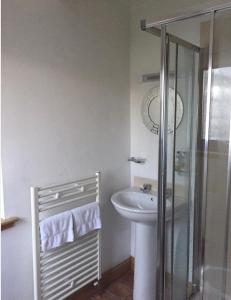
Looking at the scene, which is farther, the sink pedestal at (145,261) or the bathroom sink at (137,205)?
the sink pedestal at (145,261)

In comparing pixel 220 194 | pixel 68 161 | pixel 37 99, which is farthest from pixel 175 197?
pixel 37 99

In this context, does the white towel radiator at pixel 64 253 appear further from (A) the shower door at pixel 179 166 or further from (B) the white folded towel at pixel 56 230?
(A) the shower door at pixel 179 166

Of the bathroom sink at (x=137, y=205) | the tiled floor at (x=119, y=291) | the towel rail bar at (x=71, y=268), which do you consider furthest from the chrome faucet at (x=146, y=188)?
the tiled floor at (x=119, y=291)

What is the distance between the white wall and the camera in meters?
1.63

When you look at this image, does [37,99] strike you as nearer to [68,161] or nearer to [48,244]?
[68,161]

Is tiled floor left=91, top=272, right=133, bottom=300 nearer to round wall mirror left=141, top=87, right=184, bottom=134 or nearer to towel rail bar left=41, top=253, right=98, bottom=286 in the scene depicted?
towel rail bar left=41, top=253, right=98, bottom=286

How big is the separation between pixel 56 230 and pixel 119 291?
97cm

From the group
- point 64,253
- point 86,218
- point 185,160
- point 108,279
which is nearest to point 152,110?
point 185,160

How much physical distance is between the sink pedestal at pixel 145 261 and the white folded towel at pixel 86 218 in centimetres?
34

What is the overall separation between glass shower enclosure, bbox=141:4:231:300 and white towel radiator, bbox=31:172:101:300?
0.55 metres

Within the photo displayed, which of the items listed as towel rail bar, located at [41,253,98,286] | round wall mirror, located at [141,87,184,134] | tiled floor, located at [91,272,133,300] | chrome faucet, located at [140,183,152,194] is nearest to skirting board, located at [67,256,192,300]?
tiled floor, located at [91,272,133,300]

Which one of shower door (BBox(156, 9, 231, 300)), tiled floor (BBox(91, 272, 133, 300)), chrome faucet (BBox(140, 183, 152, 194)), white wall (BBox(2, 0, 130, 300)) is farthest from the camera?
chrome faucet (BBox(140, 183, 152, 194))

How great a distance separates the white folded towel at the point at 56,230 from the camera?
174cm

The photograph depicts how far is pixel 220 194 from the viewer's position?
1.86m
